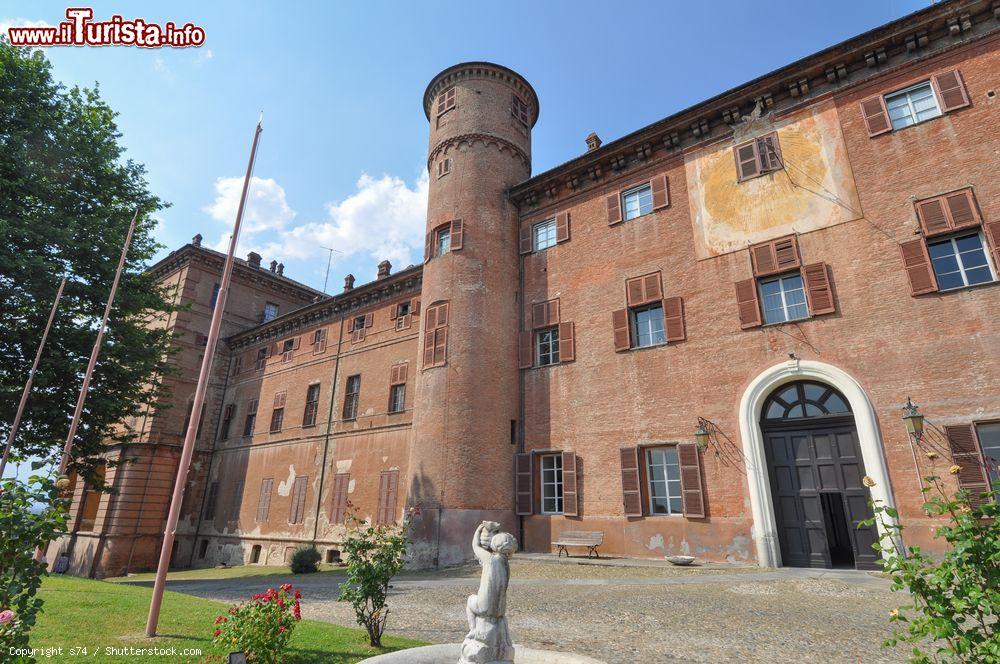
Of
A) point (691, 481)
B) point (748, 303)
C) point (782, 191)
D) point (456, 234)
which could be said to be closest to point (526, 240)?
point (456, 234)

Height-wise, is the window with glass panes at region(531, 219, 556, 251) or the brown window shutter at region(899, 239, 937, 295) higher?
the window with glass panes at region(531, 219, 556, 251)

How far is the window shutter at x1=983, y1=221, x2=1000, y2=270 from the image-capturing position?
35.9 feet

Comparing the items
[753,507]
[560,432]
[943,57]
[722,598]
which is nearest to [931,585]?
[722,598]

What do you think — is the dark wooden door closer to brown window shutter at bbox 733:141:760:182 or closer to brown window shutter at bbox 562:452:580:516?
brown window shutter at bbox 562:452:580:516

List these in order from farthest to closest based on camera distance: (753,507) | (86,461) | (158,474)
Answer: (158,474) < (86,461) < (753,507)

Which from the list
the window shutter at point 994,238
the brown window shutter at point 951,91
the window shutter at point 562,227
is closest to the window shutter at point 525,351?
the window shutter at point 562,227

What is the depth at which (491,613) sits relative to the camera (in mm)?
4625

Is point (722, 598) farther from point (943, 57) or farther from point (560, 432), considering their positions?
point (943, 57)

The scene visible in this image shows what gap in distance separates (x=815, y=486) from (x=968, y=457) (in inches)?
115

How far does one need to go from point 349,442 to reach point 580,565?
12853mm

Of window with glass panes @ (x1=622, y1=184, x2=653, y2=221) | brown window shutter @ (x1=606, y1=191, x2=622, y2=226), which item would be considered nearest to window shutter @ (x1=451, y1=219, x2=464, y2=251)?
brown window shutter @ (x1=606, y1=191, x2=622, y2=226)

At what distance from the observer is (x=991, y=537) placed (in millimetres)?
3160

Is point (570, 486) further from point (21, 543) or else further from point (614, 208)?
point (21, 543)

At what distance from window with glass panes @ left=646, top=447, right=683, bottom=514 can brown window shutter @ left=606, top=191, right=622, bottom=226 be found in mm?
7441
